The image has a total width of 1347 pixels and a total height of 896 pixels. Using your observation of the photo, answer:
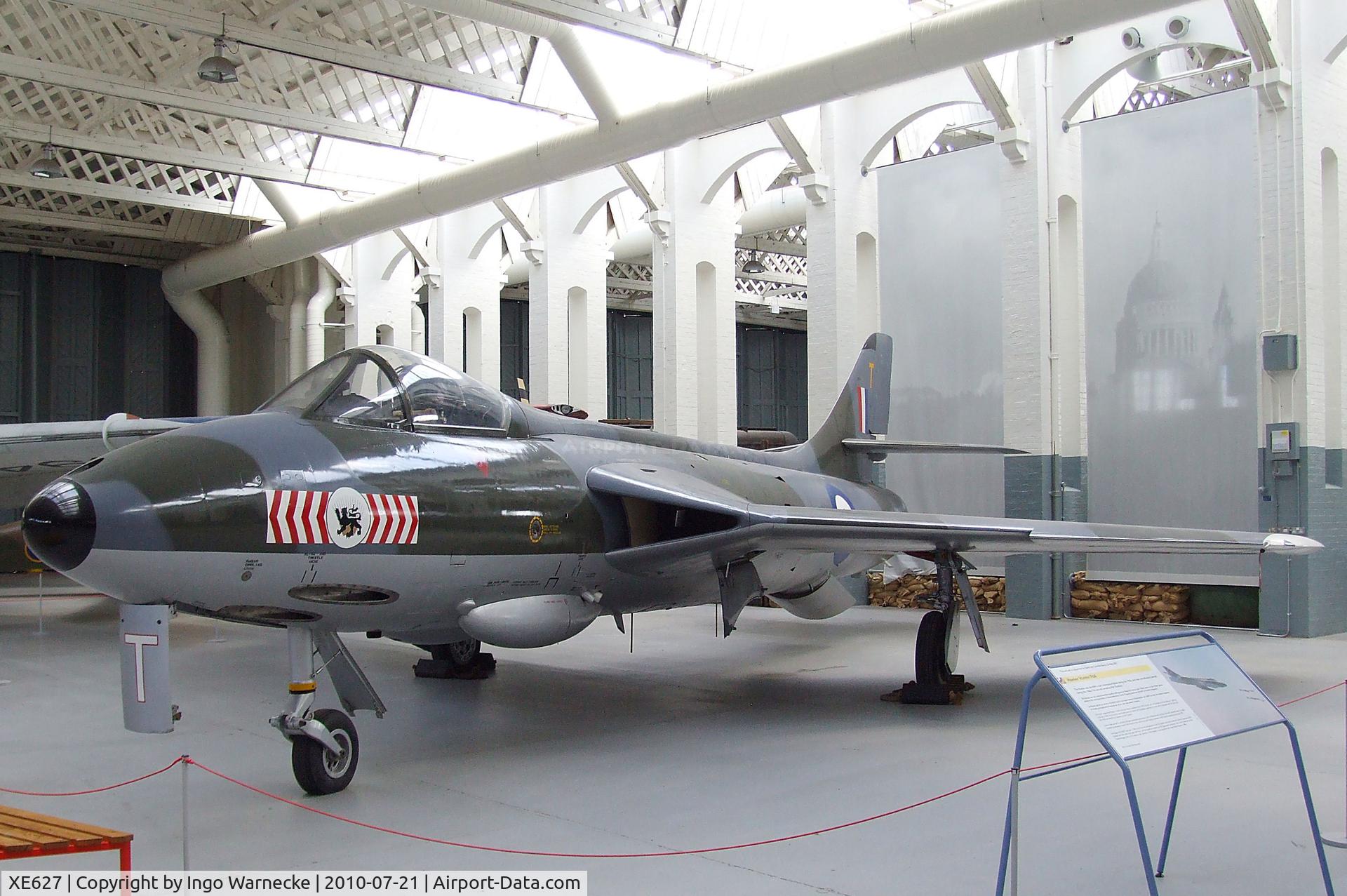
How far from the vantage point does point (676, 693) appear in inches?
366

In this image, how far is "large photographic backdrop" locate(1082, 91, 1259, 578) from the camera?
13.3m

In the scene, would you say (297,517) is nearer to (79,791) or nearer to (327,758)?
(327,758)

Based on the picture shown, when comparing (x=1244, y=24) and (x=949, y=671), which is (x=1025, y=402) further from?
(x=949, y=671)

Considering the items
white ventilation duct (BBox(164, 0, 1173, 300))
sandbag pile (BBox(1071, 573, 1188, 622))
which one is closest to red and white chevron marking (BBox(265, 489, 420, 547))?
white ventilation duct (BBox(164, 0, 1173, 300))

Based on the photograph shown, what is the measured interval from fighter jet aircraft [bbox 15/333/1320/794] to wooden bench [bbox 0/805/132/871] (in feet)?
5.16

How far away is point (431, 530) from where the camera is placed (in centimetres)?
629

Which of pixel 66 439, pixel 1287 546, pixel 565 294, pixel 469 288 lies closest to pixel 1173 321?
pixel 1287 546

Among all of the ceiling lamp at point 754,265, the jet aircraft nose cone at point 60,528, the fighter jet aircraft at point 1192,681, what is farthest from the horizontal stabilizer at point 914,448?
the ceiling lamp at point 754,265

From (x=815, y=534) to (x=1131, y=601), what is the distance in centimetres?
814

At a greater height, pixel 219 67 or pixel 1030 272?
pixel 219 67

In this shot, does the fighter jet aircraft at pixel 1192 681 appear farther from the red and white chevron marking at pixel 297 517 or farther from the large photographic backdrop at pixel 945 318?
the large photographic backdrop at pixel 945 318

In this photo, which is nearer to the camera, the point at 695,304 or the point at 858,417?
the point at 858,417

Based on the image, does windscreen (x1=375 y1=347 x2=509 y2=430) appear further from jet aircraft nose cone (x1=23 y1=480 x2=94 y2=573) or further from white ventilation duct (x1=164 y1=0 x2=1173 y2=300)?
white ventilation duct (x1=164 y1=0 x2=1173 y2=300)

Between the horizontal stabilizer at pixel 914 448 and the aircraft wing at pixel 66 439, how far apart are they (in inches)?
282
